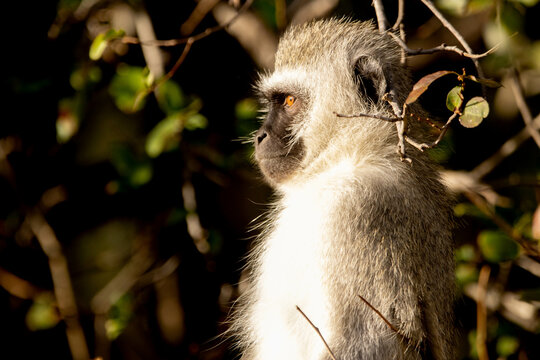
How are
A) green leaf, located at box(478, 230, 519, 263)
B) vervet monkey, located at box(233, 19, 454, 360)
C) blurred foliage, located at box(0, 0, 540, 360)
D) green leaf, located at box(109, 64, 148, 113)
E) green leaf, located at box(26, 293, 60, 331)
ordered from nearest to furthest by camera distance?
1. vervet monkey, located at box(233, 19, 454, 360)
2. green leaf, located at box(478, 230, 519, 263)
3. green leaf, located at box(109, 64, 148, 113)
4. green leaf, located at box(26, 293, 60, 331)
5. blurred foliage, located at box(0, 0, 540, 360)

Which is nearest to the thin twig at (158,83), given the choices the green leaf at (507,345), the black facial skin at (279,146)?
the black facial skin at (279,146)

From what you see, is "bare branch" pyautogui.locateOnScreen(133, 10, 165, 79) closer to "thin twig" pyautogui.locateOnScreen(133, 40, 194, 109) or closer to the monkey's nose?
"thin twig" pyautogui.locateOnScreen(133, 40, 194, 109)

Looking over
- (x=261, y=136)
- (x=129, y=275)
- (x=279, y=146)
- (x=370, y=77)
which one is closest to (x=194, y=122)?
(x=261, y=136)

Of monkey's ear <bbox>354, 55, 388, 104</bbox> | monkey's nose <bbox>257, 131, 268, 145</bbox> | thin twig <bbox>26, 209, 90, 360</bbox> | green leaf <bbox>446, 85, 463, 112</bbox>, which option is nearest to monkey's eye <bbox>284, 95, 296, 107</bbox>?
monkey's nose <bbox>257, 131, 268, 145</bbox>

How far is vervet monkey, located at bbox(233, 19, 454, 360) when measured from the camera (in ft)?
7.44

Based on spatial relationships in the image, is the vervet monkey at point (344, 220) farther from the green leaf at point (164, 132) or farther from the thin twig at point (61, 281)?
the thin twig at point (61, 281)

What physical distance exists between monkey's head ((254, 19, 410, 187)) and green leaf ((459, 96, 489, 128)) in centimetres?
57

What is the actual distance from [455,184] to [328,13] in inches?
53.0

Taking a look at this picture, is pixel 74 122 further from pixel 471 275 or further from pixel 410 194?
pixel 471 275

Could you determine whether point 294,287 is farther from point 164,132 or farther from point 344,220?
point 164,132

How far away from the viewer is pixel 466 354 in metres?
Result: 4.28

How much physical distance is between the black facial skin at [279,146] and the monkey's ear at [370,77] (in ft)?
0.98

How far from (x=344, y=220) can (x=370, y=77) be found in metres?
0.75

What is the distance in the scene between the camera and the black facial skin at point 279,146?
2.76 m
